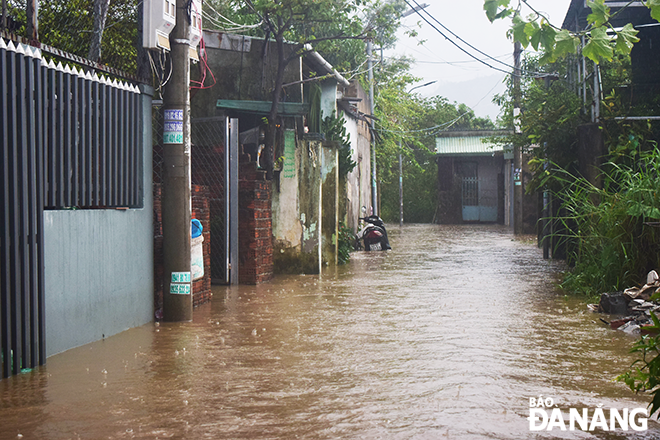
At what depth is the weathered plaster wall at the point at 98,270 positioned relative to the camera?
5488 millimetres

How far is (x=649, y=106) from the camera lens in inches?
429

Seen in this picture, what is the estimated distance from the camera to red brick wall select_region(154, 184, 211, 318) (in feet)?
24.2

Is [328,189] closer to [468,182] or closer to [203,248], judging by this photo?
[203,248]

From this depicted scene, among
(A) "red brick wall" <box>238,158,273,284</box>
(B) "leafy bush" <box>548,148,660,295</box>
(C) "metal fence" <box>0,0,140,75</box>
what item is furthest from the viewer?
(A) "red brick wall" <box>238,158,273,284</box>

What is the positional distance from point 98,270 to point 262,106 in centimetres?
650

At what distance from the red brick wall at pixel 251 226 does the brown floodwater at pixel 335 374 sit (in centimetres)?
162

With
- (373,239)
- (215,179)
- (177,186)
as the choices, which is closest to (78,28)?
(177,186)

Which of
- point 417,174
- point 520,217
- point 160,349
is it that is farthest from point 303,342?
point 417,174

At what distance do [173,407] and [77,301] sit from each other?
6.99ft

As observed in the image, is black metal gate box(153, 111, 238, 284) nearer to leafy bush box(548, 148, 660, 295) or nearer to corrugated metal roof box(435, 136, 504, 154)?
leafy bush box(548, 148, 660, 295)

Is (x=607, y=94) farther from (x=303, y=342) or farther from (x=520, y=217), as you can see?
(x=520, y=217)
